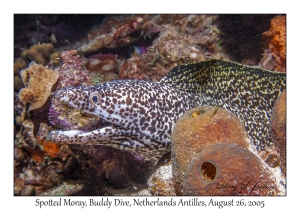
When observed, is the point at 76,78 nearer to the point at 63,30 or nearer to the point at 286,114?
the point at 286,114

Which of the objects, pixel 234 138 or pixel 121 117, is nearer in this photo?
pixel 234 138

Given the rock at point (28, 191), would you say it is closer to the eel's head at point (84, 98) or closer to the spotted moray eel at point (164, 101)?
the spotted moray eel at point (164, 101)

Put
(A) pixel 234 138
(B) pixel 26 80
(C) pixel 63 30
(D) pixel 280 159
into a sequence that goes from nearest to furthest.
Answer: (A) pixel 234 138
(D) pixel 280 159
(B) pixel 26 80
(C) pixel 63 30

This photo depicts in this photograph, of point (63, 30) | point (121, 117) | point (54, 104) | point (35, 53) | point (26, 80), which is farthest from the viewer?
point (63, 30)

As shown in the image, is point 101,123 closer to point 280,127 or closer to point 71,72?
point 71,72

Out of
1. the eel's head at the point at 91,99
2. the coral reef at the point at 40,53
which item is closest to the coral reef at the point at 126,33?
the coral reef at the point at 40,53

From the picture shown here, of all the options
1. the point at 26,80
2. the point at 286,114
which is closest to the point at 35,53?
the point at 26,80
